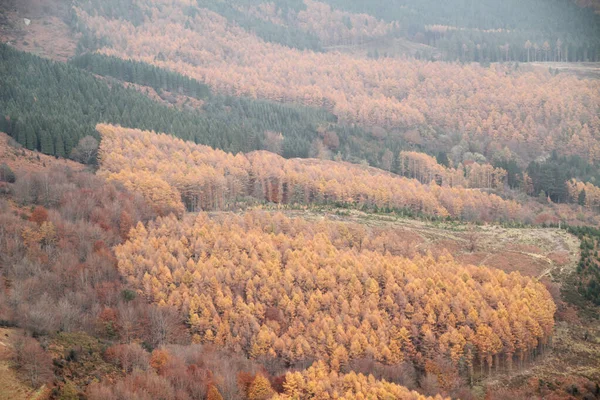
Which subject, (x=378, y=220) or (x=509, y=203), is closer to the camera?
(x=378, y=220)

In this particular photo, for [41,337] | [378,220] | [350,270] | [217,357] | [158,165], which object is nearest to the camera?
[41,337]

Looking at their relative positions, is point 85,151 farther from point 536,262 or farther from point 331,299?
point 536,262

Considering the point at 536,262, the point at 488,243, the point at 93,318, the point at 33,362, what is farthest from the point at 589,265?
the point at 33,362

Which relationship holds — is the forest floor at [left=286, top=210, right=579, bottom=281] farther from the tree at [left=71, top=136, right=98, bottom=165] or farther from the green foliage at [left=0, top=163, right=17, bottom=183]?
the green foliage at [left=0, top=163, right=17, bottom=183]

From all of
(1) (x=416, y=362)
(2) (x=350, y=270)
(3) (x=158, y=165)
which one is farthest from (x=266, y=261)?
(3) (x=158, y=165)

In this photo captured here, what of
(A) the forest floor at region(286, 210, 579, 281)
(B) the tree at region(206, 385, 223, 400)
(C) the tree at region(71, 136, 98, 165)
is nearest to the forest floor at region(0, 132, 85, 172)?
(C) the tree at region(71, 136, 98, 165)

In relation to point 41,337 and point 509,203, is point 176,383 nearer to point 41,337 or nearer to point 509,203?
point 41,337
